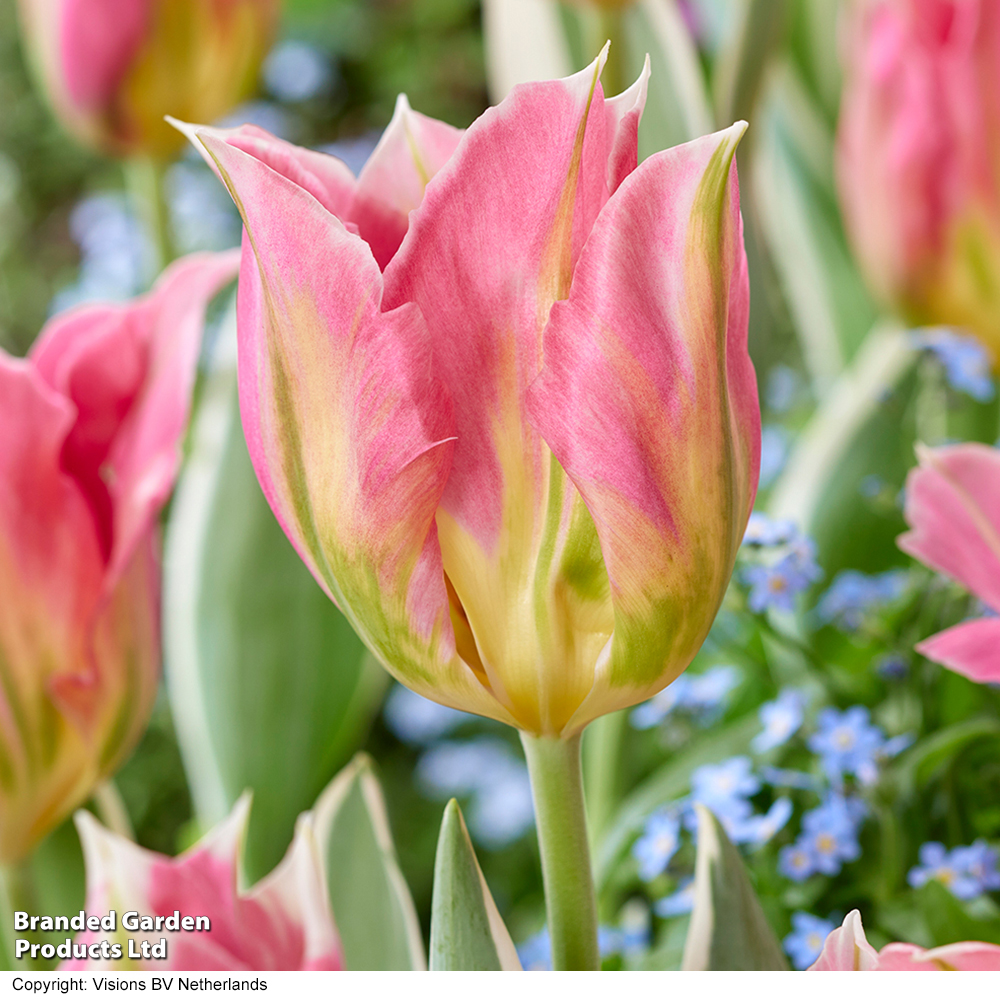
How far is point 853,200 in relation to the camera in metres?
0.32

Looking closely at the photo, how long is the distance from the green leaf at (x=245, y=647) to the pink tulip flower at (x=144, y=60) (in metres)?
0.07

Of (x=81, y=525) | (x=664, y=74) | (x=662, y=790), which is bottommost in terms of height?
(x=662, y=790)

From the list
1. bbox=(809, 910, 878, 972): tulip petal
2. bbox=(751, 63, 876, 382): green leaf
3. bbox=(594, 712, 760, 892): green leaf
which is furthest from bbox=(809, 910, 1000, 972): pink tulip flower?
bbox=(751, 63, 876, 382): green leaf

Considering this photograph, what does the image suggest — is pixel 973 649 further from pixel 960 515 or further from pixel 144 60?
pixel 144 60

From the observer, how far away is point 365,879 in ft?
0.88

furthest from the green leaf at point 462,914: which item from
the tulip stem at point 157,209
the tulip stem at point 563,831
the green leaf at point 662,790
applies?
the tulip stem at point 157,209

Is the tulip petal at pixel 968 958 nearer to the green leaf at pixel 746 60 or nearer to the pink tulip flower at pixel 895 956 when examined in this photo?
the pink tulip flower at pixel 895 956

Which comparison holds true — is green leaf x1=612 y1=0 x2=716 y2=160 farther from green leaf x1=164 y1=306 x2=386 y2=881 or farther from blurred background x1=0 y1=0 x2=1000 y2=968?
green leaf x1=164 y1=306 x2=386 y2=881

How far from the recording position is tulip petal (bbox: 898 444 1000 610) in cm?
22

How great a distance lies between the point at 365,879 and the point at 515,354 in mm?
159

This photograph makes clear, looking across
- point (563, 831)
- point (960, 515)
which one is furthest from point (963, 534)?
point (563, 831)

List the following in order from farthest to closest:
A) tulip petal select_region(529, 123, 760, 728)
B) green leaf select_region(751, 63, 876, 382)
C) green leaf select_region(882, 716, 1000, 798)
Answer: green leaf select_region(751, 63, 876, 382), green leaf select_region(882, 716, 1000, 798), tulip petal select_region(529, 123, 760, 728)

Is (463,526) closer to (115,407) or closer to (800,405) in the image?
(115,407)

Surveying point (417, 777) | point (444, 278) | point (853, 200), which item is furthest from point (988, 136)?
point (417, 777)
